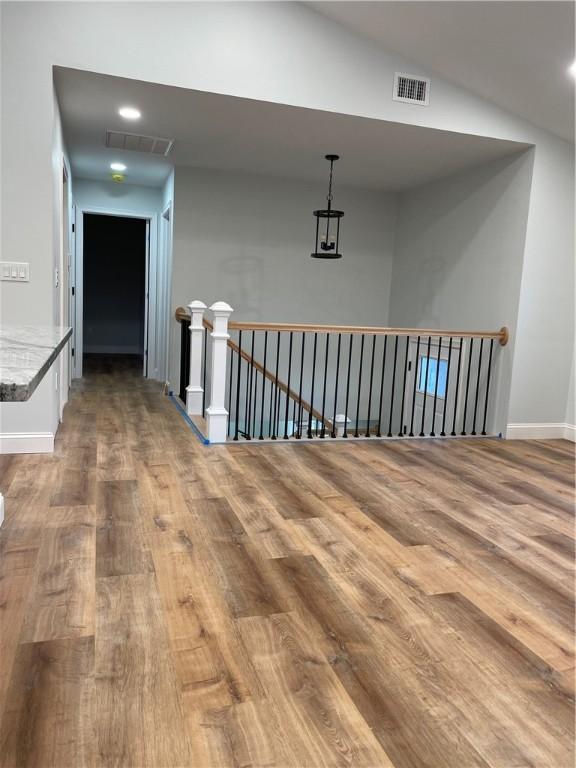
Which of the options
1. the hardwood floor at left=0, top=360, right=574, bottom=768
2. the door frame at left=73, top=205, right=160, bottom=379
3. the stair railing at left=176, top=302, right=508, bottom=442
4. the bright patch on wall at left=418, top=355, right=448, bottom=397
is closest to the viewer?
the hardwood floor at left=0, top=360, right=574, bottom=768

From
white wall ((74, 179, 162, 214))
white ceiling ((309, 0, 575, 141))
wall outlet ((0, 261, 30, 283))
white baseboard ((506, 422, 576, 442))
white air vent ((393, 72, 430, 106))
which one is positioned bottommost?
white baseboard ((506, 422, 576, 442))

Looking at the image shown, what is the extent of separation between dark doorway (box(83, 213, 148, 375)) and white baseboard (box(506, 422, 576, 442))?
7.24 m

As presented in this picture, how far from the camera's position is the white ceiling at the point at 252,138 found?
3982mm

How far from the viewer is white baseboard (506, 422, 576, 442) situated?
499 centimetres

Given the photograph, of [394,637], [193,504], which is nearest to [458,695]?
[394,637]

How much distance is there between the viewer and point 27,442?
3717 mm

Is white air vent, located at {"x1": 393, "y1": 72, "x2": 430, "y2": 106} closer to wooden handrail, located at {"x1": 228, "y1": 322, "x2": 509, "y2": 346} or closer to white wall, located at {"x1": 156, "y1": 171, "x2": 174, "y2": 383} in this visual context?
wooden handrail, located at {"x1": 228, "y1": 322, "x2": 509, "y2": 346}

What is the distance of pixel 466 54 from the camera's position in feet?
13.0

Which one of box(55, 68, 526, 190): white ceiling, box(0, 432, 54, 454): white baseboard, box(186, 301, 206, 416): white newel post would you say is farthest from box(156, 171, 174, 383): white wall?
box(0, 432, 54, 454): white baseboard

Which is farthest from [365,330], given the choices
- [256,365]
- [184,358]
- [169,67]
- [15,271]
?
[15,271]

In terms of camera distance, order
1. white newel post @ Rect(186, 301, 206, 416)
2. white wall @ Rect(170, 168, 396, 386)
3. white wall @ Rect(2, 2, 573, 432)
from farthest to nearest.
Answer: white wall @ Rect(170, 168, 396, 386), white newel post @ Rect(186, 301, 206, 416), white wall @ Rect(2, 2, 573, 432)

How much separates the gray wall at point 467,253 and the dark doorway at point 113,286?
18.3ft

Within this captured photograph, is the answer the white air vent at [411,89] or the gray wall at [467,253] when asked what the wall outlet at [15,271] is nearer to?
the white air vent at [411,89]

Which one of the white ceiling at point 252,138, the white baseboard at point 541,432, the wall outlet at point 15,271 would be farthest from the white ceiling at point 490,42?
the wall outlet at point 15,271
